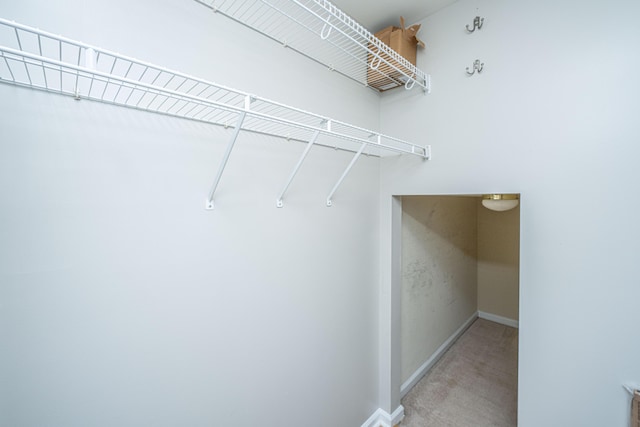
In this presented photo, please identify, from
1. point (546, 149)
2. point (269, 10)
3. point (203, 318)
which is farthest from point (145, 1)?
point (546, 149)

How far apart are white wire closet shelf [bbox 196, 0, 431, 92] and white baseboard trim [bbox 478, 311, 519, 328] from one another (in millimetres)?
3476

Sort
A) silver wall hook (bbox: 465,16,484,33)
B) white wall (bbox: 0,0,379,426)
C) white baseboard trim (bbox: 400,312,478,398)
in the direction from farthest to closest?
white baseboard trim (bbox: 400,312,478,398), silver wall hook (bbox: 465,16,484,33), white wall (bbox: 0,0,379,426)

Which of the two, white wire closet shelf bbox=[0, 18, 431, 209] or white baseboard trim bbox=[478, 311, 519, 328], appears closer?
white wire closet shelf bbox=[0, 18, 431, 209]

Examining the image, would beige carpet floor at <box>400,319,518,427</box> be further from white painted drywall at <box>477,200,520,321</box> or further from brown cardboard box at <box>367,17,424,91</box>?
brown cardboard box at <box>367,17,424,91</box>

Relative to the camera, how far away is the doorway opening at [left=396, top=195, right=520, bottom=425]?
2.23 meters

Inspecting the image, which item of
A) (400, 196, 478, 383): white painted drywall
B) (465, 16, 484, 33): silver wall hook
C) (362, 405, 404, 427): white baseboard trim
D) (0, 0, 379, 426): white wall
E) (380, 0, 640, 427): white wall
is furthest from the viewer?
(400, 196, 478, 383): white painted drywall

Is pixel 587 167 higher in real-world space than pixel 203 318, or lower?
higher

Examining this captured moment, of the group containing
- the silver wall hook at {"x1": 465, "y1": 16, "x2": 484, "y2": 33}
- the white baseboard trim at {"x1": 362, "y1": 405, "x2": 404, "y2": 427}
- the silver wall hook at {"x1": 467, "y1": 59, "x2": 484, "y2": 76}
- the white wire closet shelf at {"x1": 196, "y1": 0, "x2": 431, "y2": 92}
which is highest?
the silver wall hook at {"x1": 465, "y1": 16, "x2": 484, "y2": 33}

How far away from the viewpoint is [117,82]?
2.57ft

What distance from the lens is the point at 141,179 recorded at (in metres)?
0.88

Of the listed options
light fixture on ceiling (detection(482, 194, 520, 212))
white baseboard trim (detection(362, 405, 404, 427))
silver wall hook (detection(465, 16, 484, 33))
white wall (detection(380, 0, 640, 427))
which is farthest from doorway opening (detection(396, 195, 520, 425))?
silver wall hook (detection(465, 16, 484, 33))

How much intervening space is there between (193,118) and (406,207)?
1668 millimetres

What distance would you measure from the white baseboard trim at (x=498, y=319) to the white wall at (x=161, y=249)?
10.3 ft

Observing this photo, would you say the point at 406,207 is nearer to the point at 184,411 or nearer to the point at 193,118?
the point at 193,118
